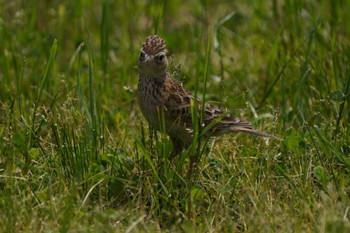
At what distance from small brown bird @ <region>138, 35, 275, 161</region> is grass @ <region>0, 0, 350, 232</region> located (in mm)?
125

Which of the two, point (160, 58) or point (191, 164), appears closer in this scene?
point (191, 164)

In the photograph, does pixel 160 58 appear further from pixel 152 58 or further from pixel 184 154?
pixel 184 154

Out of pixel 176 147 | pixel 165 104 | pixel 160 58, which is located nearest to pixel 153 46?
pixel 160 58

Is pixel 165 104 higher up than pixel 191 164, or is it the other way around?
pixel 165 104

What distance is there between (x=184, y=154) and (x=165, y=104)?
1.65ft

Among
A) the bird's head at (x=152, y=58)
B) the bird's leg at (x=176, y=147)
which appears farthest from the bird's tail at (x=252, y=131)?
the bird's head at (x=152, y=58)

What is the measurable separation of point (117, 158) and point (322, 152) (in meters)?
1.29

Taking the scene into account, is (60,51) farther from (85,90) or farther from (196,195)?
(196,195)

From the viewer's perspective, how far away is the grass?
17.5 ft

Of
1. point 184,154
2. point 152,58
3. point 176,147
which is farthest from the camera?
point 176,147

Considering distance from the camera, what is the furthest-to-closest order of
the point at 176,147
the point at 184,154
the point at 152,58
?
the point at 176,147, the point at 152,58, the point at 184,154

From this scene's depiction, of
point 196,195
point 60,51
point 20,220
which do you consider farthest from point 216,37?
point 20,220

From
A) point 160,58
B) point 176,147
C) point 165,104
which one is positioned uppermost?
point 160,58

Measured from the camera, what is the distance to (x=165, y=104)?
6.15 meters
